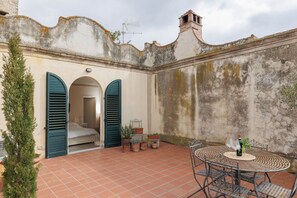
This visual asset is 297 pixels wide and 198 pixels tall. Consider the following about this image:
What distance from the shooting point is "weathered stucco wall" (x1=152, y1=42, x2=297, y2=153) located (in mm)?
4766

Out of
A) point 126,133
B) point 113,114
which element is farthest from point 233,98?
point 113,114

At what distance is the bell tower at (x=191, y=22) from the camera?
720 centimetres

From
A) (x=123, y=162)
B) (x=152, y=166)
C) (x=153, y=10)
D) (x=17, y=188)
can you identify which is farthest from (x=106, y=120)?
(x=153, y=10)

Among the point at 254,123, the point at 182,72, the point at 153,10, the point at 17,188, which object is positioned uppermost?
the point at 153,10

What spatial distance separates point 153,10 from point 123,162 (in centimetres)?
689

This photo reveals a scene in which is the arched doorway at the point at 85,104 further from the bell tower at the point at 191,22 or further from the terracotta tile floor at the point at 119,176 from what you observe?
the bell tower at the point at 191,22

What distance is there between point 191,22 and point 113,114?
195 inches

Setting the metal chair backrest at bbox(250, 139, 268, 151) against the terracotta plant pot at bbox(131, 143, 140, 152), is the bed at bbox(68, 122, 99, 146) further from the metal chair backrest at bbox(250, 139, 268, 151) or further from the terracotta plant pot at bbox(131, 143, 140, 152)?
the metal chair backrest at bbox(250, 139, 268, 151)

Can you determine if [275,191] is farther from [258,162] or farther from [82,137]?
[82,137]

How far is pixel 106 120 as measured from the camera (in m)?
7.07

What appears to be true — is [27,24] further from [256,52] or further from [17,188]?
[256,52]

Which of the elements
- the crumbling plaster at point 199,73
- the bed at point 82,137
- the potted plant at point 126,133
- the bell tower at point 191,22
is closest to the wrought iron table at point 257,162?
the crumbling plaster at point 199,73

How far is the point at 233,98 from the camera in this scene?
584cm

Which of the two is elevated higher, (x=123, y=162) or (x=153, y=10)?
(x=153, y=10)
